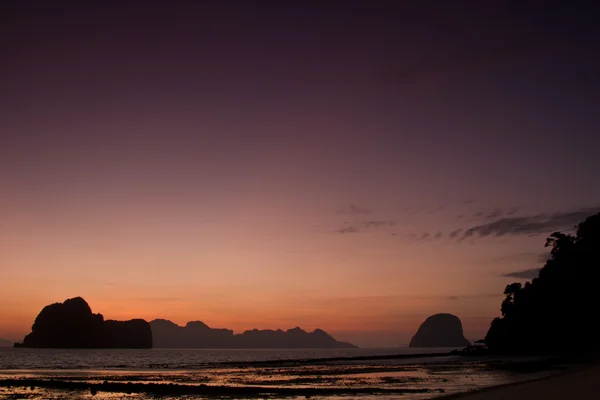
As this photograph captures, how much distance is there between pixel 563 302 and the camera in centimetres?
11044

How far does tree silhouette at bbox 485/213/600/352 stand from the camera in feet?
347

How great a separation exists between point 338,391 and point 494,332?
115 m

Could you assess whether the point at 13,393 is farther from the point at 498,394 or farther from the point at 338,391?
the point at 498,394

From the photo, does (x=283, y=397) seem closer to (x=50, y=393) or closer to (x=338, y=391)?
(x=338, y=391)

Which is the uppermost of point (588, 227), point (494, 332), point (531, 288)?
point (588, 227)

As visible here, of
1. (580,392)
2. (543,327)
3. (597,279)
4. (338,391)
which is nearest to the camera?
(580,392)

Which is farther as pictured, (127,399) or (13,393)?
(13,393)

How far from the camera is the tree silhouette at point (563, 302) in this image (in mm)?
105625

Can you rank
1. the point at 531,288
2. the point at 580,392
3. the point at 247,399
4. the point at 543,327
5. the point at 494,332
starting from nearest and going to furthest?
1. the point at 580,392
2. the point at 247,399
3. the point at 543,327
4. the point at 531,288
5. the point at 494,332

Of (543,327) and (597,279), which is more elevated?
(597,279)

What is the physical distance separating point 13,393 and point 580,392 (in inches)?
1479

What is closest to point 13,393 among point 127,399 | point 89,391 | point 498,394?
point 89,391

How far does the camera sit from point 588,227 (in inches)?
4274

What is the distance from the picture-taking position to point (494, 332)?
137 m
